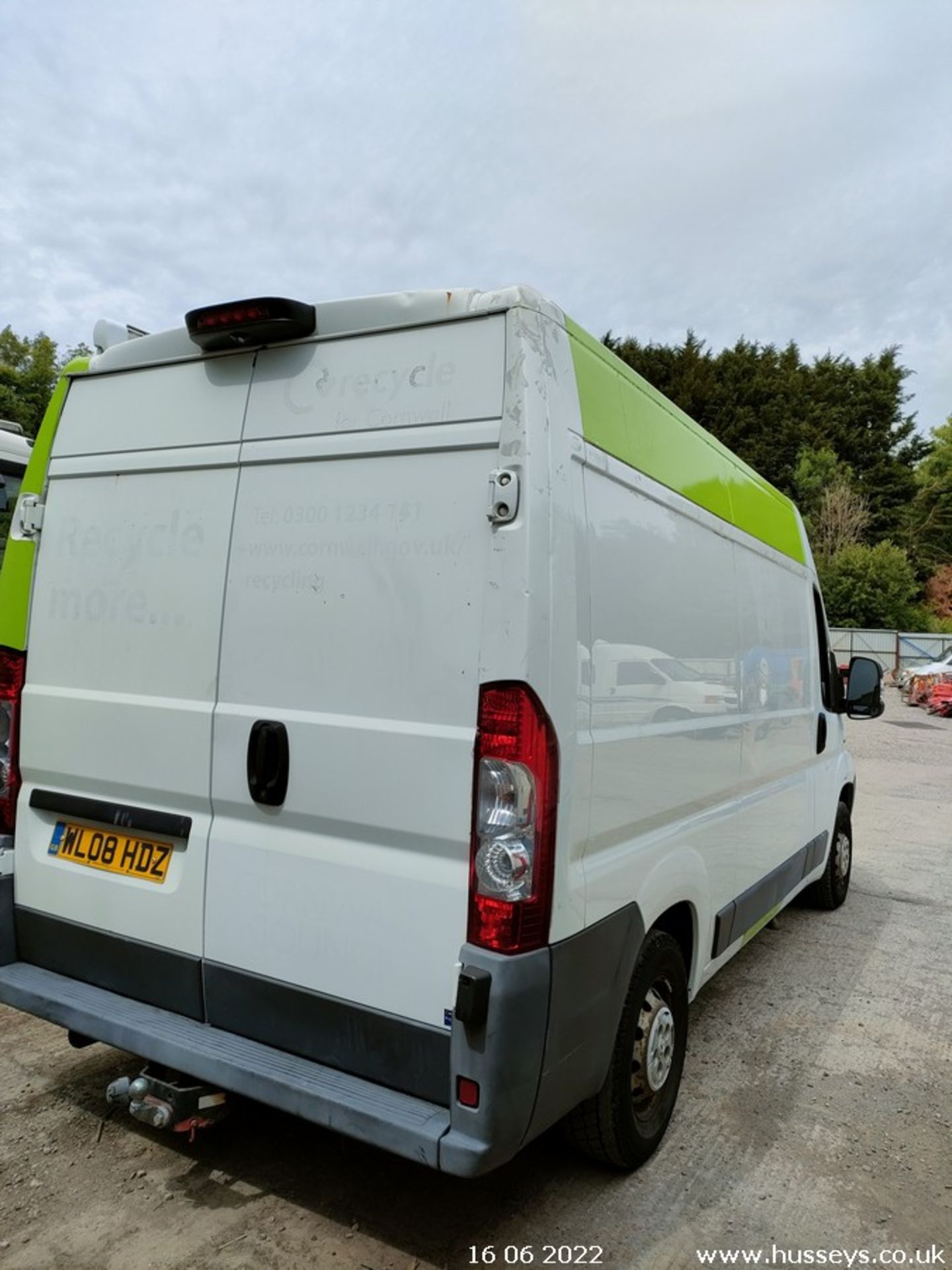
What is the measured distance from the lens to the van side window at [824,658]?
527 cm

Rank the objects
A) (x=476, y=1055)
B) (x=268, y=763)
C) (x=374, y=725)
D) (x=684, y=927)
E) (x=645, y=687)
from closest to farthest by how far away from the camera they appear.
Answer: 1. (x=476, y=1055)
2. (x=374, y=725)
3. (x=268, y=763)
4. (x=645, y=687)
5. (x=684, y=927)

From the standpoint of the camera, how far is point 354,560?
244 cm

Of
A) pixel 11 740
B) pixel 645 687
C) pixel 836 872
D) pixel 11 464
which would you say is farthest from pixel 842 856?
pixel 11 464

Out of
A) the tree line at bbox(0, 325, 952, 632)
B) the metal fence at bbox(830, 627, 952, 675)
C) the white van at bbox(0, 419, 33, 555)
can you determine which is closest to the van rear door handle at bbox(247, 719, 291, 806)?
the white van at bbox(0, 419, 33, 555)

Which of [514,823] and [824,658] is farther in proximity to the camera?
[824,658]

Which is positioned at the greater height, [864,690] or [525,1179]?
[864,690]

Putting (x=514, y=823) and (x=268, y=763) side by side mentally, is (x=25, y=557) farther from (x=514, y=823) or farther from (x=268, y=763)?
(x=514, y=823)

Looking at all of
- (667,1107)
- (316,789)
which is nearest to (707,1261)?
(667,1107)

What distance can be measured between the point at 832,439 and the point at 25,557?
165 ft

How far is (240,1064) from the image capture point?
2422mm

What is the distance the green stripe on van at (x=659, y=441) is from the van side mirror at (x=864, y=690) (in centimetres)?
147

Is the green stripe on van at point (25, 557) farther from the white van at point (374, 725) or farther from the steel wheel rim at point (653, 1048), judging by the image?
the steel wheel rim at point (653, 1048)

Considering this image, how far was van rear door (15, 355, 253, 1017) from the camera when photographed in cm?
270

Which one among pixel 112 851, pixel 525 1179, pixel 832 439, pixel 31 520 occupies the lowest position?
pixel 525 1179
